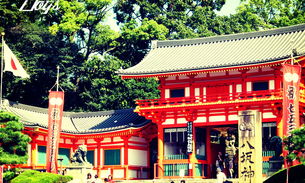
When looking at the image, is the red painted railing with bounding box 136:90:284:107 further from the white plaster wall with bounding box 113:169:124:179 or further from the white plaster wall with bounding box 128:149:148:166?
the white plaster wall with bounding box 113:169:124:179

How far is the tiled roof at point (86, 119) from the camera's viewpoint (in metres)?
50.0

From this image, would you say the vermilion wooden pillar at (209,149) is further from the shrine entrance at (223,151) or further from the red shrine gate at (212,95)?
the shrine entrance at (223,151)

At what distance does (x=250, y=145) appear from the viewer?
100 feet

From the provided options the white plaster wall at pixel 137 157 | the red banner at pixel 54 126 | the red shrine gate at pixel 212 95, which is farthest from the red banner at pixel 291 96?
the red banner at pixel 54 126

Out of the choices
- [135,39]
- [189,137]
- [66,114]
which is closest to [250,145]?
[189,137]

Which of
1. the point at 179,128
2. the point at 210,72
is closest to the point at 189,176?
the point at 179,128

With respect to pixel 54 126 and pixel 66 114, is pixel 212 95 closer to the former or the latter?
pixel 54 126

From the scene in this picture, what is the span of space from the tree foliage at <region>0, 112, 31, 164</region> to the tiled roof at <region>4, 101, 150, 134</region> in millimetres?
5893

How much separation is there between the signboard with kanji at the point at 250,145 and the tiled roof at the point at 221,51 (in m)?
13.7

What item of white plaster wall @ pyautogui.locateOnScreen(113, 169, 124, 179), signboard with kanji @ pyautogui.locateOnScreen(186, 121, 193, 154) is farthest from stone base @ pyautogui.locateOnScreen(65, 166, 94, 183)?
signboard with kanji @ pyautogui.locateOnScreen(186, 121, 193, 154)

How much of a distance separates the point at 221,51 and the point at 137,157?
9.17 m

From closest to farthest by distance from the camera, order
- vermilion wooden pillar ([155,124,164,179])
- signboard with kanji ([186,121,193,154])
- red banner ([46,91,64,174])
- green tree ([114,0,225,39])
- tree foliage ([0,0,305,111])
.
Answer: red banner ([46,91,64,174]) < signboard with kanji ([186,121,193,154]) < vermilion wooden pillar ([155,124,164,179]) < tree foliage ([0,0,305,111]) < green tree ([114,0,225,39])

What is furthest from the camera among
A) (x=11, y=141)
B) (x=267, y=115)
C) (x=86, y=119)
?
(x=86, y=119)

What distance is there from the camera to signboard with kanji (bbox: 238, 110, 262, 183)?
100ft
